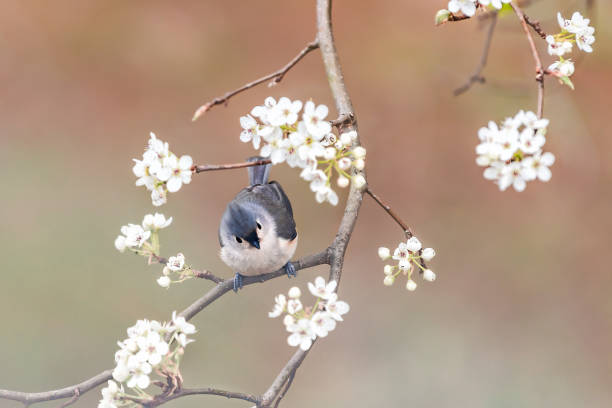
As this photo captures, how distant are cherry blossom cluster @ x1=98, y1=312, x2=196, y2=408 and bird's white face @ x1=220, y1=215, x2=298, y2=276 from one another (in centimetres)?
52

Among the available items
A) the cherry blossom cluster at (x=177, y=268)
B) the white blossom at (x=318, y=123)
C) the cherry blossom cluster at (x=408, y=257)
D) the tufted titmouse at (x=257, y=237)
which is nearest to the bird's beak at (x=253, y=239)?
the tufted titmouse at (x=257, y=237)

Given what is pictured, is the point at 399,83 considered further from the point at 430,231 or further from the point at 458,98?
the point at 430,231

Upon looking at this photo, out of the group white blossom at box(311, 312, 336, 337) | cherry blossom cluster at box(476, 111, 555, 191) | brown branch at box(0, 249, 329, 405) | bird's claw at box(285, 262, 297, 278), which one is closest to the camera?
cherry blossom cluster at box(476, 111, 555, 191)

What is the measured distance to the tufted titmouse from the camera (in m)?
1.51

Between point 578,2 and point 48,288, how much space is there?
2521mm

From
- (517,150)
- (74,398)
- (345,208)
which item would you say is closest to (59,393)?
(74,398)

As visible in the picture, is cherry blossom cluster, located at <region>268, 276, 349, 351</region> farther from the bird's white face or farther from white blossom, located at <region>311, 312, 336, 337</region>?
the bird's white face

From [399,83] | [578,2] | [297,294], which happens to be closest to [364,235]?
[399,83]

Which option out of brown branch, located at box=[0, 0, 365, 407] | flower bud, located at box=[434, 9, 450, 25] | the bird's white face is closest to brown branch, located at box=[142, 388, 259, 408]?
brown branch, located at box=[0, 0, 365, 407]

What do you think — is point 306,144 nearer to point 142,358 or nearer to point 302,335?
point 302,335

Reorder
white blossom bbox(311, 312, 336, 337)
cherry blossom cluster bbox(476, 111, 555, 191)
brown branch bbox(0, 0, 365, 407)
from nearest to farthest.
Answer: cherry blossom cluster bbox(476, 111, 555, 191), white blossom bbox(311, 312, 336, 337), brown branch bbox(0, 0, 365, 407)

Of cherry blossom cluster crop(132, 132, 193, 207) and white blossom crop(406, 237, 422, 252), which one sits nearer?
cherry blossom cluster crop(132, 132, 193, 207)

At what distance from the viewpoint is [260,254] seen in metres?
1.51

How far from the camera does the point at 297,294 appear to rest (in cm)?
94
